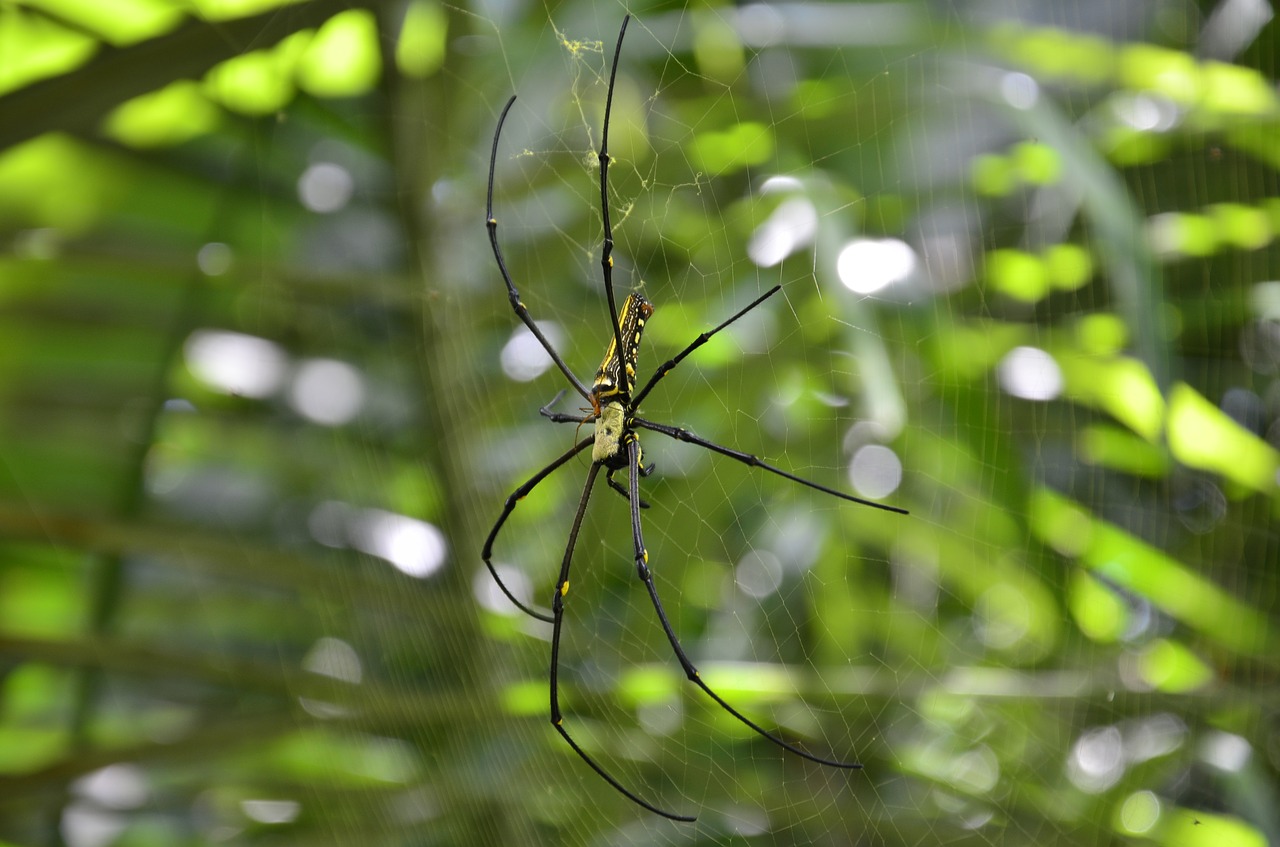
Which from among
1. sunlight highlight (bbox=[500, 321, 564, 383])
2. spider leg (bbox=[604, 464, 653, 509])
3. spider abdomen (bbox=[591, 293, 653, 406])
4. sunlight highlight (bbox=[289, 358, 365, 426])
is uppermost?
sunlight highlight (bbox=[289, 358, 365, 426])

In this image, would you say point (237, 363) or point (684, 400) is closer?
point (684, 400)

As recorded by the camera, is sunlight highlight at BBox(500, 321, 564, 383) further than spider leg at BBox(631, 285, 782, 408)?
Yes

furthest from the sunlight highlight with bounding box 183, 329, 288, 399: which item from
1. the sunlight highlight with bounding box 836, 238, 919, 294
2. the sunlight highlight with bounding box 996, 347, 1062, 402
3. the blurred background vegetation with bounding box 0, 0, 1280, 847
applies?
the sunlight highlight with bounding box 996, 347, 1062, 402

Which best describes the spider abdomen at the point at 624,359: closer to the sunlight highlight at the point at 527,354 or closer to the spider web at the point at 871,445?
the spider web at the point at 871,445

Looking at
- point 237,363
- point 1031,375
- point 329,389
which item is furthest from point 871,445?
point 237,363

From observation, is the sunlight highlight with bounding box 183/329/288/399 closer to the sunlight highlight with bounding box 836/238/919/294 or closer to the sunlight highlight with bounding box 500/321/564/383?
A: the sunlight highlight with bounding box 500/321/564/383

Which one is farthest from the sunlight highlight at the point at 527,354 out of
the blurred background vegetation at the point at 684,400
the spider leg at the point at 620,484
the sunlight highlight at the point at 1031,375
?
the sunlight highlight at the point at 1031,375

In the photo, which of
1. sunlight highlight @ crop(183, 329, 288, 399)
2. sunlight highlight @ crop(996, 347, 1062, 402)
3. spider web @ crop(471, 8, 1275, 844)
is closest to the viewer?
spider web @ crop(471, 8, 1275, 844)

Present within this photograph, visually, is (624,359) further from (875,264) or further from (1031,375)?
(1031,375)

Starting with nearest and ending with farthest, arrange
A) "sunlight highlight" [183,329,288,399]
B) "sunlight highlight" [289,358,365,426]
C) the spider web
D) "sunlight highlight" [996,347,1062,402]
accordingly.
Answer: the spider web
"sunlight highlight" [996,347,1062,402]
"sunlight highlight" [183,329,288,399]
"sunlight highlight" [289,358,365,426]
